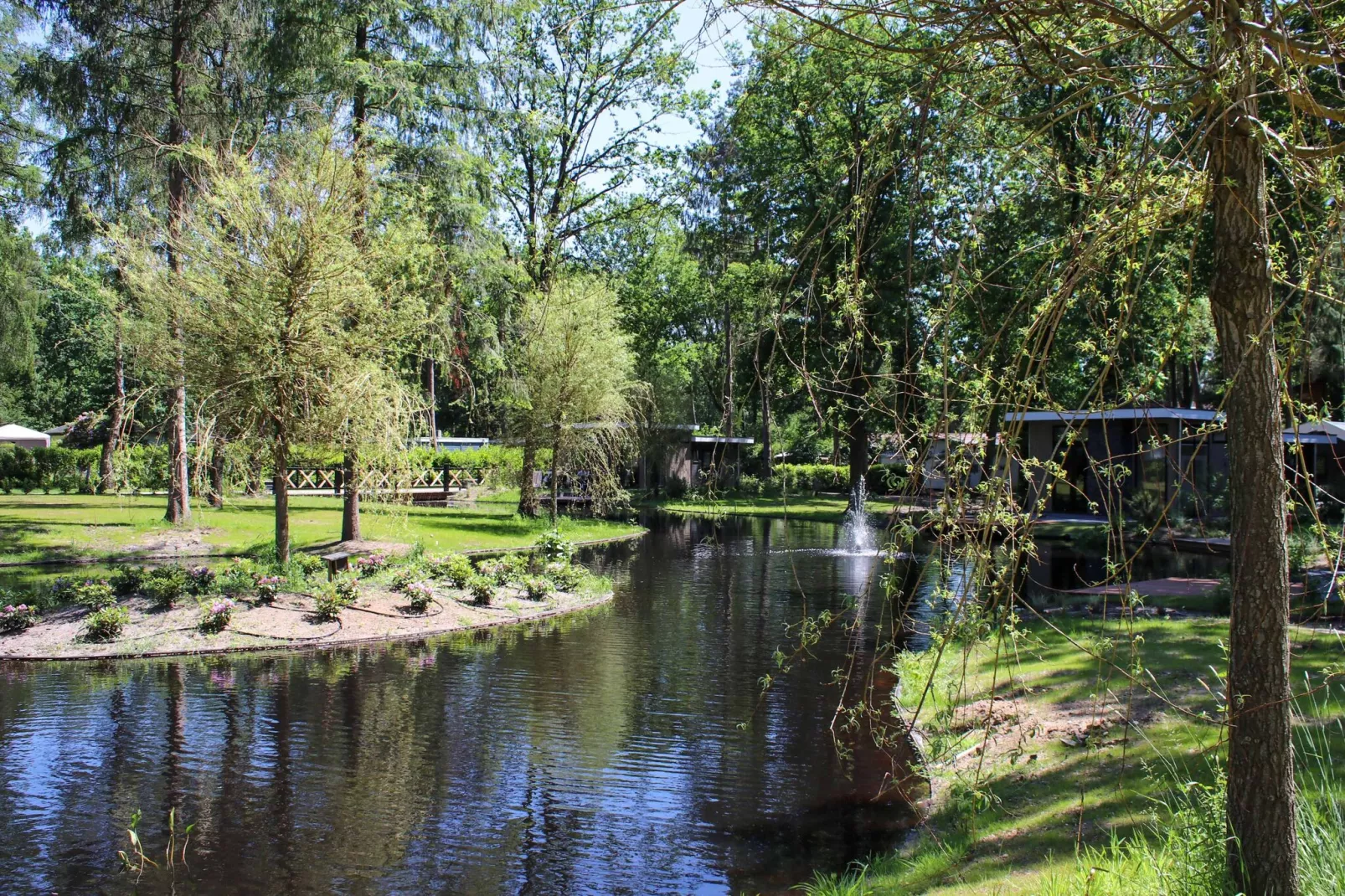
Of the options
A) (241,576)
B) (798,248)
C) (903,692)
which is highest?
(798,248)

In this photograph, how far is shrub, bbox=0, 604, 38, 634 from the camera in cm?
1232

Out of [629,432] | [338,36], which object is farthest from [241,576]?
[629,432]

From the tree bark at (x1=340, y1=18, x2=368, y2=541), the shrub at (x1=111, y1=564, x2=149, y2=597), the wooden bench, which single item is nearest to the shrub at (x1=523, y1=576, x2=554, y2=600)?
the wooden bench

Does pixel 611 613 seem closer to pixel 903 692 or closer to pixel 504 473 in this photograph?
pixel 903 692

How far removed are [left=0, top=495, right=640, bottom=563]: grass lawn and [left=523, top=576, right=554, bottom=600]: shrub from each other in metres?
2.32

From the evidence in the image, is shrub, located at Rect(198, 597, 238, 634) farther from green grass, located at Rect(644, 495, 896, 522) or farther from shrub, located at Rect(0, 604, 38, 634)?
green grass, located at Rect(644, 495, 896, 522)

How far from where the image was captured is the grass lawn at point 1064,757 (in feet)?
17.1

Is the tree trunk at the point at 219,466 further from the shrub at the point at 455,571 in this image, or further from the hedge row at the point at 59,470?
the hedge row at the point at 59,470

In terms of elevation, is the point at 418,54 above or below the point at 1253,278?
above

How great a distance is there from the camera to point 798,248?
4398 mm

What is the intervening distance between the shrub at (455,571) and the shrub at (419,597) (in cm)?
105

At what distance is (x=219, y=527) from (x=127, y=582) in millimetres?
7750

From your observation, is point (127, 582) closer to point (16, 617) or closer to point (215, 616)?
point (16, 617)

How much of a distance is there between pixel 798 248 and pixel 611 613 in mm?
11877
